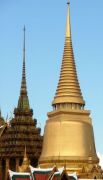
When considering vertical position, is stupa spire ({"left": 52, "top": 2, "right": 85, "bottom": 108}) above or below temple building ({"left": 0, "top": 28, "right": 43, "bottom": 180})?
above

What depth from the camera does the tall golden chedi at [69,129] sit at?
6662cm

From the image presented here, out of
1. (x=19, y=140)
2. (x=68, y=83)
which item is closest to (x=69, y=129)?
(x=68, y=83)

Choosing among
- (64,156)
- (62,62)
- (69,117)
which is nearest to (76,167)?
(64,156)

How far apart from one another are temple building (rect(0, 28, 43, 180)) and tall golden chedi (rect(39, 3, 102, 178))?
8.99 metres

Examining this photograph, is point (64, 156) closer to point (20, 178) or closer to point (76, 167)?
point (76, 167)

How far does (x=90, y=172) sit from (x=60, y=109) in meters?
10.3

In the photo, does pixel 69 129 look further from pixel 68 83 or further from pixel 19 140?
pixel 19 140

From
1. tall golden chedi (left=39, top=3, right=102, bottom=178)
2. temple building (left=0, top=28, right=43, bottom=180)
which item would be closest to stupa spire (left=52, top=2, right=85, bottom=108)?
tall golden chedi (left=39, top=3, right=102, bottom=178)

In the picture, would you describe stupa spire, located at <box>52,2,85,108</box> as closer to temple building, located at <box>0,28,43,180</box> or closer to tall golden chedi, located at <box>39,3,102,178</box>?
tall golden chedi, located at <box>39,3,102,178</box>

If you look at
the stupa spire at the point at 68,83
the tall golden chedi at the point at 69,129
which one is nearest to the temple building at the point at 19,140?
the tall golden chedi at the point at 69,129

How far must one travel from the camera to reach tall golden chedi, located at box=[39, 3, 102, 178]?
66.6 meters

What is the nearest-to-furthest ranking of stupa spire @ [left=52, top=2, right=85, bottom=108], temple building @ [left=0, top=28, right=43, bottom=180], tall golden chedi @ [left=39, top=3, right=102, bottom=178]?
tall golden chedi @ [left=39, top=3, right=102, bottom=178] → stupa spire @ [left=52, top=2, right=85, bottom=108] → temple building @ [left=0, top=28, right=43, bottom=180]

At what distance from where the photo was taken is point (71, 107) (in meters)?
69.9

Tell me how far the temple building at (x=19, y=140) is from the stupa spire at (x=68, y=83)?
37.0 ft
